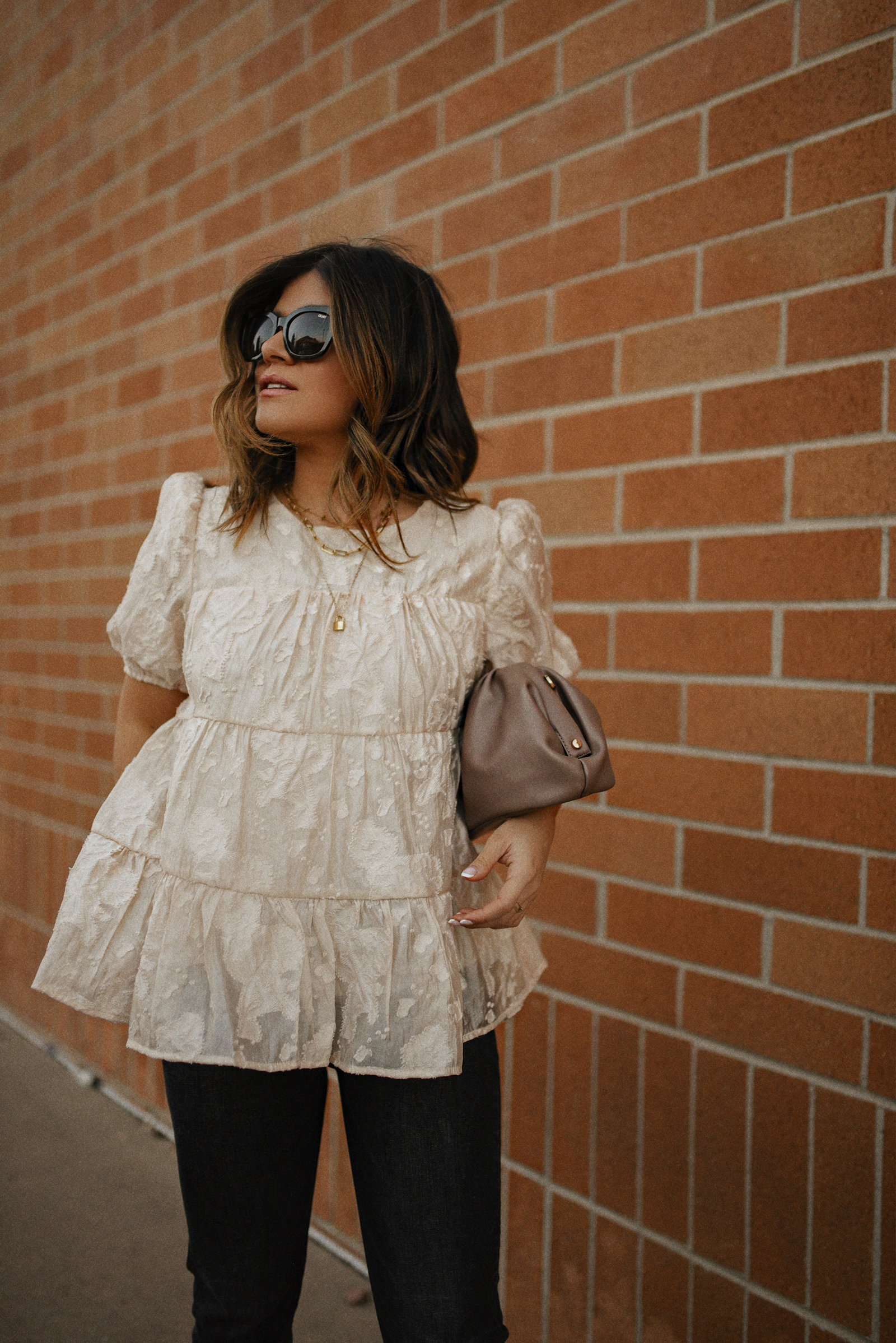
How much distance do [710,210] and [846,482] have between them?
23.8 inches

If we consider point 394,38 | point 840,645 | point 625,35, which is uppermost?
point 394,38

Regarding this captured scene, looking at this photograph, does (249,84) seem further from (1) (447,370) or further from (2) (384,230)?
(1) (447,370)

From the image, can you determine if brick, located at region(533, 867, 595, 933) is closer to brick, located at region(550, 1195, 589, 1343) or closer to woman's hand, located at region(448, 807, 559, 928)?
brick, located at region(550, 1195, 589, 1343)

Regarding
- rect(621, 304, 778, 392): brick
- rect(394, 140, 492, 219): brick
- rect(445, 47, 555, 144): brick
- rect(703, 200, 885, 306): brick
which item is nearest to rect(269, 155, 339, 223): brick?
rect(394, 140, 492, 219): brick

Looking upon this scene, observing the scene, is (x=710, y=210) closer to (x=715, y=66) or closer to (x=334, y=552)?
(x=715, y=66)

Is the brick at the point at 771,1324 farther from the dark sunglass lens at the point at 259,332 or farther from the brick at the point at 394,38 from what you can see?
the brick at the point at 394,38

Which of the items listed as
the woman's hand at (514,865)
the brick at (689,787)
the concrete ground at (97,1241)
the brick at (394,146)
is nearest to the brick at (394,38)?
the brick at (394,146)

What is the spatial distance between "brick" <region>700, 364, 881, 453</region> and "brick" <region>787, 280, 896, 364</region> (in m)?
0.03

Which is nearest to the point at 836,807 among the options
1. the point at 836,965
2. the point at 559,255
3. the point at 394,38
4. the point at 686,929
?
the point at 836,965

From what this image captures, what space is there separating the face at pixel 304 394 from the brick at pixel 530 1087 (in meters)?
1.37

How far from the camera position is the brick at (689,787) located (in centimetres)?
196

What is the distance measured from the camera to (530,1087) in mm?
2352

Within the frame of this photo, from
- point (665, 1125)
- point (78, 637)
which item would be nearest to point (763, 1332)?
point (665, 1125)

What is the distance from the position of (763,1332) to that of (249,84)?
11.1 feet
